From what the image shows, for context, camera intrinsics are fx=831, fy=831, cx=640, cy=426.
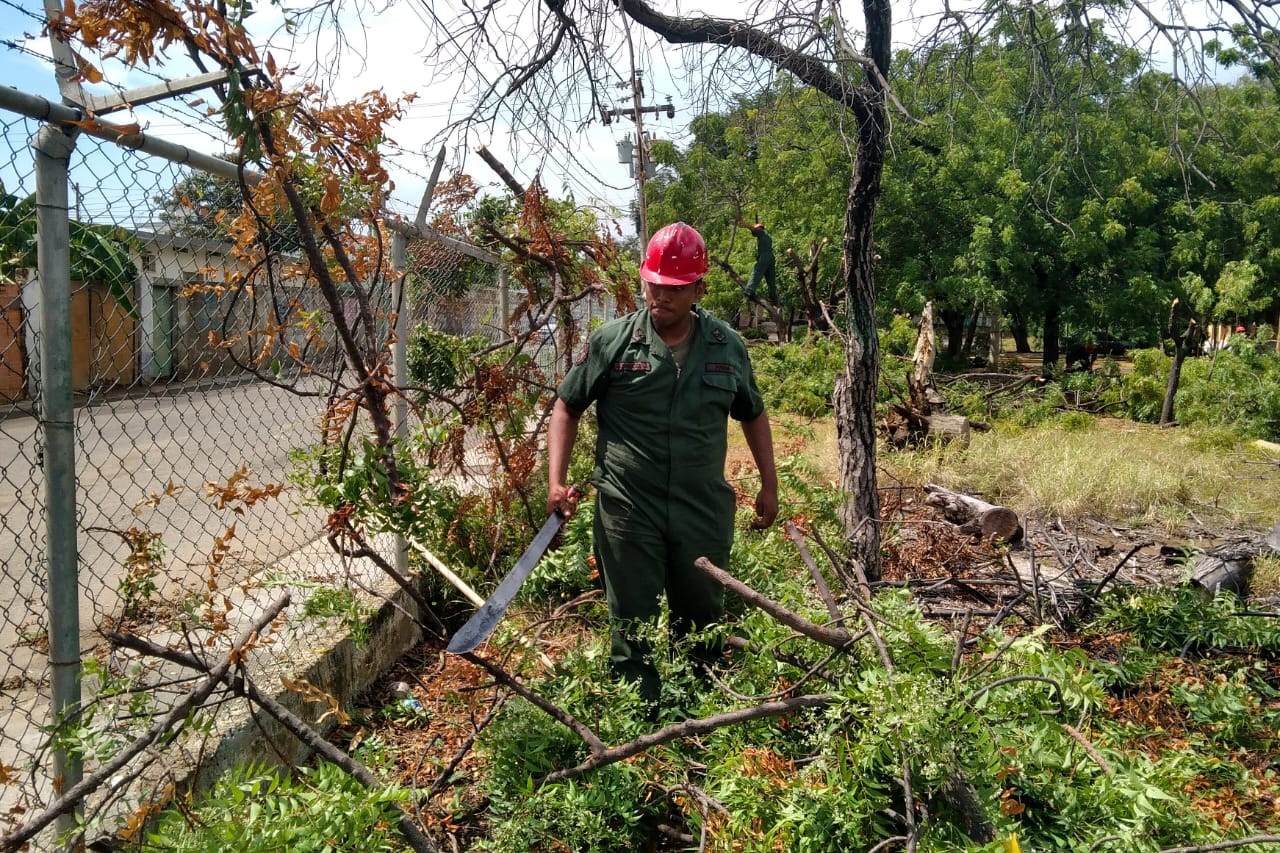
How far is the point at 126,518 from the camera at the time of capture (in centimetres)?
620

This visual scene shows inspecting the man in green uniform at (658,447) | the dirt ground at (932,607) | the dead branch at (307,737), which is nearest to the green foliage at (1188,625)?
the dirt ground at (932,607)

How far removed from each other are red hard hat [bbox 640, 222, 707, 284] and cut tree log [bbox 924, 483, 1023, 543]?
3.81 m

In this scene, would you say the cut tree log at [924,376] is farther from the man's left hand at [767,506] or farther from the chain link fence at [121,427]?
→ the man's left hand at [767,506]

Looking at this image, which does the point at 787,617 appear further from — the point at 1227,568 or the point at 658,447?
the point at 1227,568

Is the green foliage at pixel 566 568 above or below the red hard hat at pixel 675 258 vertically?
below

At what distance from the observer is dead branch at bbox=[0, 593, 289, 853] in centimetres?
169

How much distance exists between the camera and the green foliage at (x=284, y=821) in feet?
5.88

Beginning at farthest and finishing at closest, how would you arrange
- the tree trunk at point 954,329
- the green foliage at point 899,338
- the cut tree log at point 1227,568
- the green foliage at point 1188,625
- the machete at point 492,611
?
the tree trunk at point 954,329, the green foliage at point 899,338, the cut tree log at point 1227,568, the green foliage at point 1188,625, the machete at point 492,611

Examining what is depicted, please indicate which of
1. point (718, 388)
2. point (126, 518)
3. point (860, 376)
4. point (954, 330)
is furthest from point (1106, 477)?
Result: point (954, 330)

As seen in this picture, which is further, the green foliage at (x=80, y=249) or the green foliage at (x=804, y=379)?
the green foliage at (x=804, y=379)

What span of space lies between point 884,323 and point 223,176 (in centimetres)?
1743

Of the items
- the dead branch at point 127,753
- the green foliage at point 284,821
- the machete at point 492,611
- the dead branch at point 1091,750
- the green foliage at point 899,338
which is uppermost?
the green foliage at point 899,338

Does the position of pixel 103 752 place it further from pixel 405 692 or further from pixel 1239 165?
pixel 1239 165

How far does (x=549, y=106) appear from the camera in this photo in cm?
388
